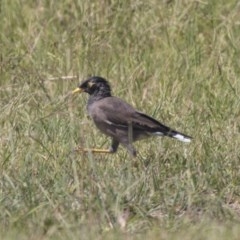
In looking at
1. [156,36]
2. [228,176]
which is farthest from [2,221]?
[156,36]

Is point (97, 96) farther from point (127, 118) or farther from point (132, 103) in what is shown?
point (132, 103)

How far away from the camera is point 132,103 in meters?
9.88

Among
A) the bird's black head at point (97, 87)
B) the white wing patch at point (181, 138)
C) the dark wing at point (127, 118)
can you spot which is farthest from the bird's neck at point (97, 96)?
the white wing patch at point (181, 138)

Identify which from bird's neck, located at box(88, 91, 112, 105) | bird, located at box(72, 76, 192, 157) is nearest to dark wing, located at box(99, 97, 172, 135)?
bird, located at box(72, 76, 192, 157)

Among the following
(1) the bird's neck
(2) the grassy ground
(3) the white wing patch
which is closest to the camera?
(2) the grassy ground

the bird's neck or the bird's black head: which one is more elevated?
the bird's black head

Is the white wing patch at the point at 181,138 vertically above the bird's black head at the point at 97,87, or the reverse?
the bird's black head at the point at 97,87

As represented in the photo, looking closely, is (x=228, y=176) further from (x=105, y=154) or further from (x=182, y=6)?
(x=182, y=6)

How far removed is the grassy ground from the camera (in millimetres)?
6980

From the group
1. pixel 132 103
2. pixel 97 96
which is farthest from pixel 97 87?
pixel 132 103

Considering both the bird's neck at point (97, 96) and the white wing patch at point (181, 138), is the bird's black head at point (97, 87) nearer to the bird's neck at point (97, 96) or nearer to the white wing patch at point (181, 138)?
the bird's neck at point (97, 96)

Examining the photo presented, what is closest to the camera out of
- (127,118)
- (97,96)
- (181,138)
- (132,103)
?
(181,138)

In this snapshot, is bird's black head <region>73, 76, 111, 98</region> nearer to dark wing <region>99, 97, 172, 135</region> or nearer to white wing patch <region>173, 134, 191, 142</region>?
dark wing <region>99, 97, 172, 135</region>

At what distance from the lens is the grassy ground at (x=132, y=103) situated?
275 inches
